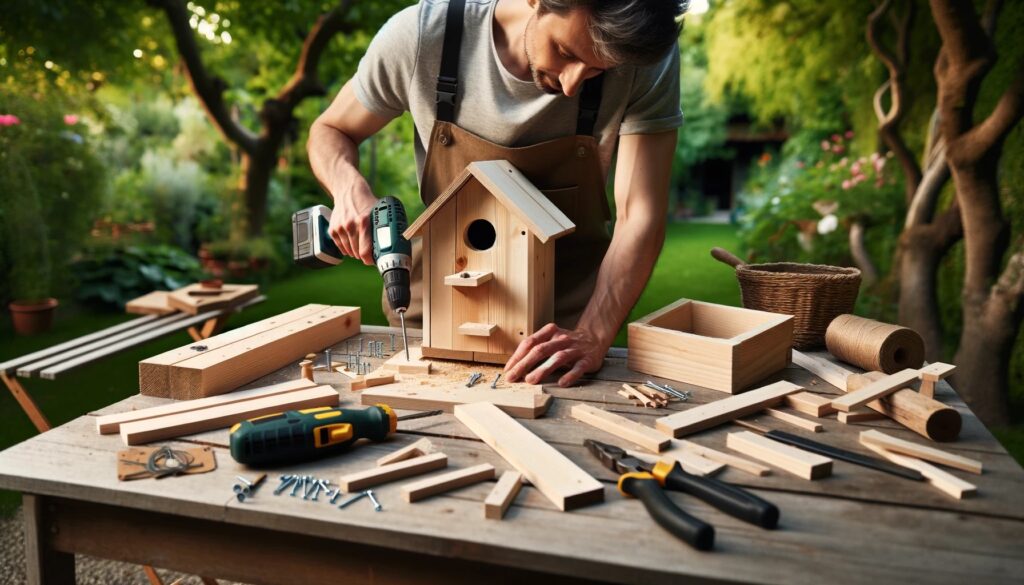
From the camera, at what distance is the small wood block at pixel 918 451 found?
138cm

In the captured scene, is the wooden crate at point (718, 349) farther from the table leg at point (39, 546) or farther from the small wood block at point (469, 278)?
the table leg at point (39, 546)

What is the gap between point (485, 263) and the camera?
2.10 m

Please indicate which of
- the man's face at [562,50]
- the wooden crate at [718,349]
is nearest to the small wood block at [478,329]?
the wooden crate at [718,349]

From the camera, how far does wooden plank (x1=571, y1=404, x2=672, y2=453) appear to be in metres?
1.50

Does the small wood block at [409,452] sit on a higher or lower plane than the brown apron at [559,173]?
lower

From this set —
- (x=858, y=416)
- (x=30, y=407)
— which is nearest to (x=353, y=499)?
(x=858, y=416)

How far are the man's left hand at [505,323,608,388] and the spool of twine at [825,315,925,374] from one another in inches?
27.0

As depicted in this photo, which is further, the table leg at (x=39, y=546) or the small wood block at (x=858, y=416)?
the small wood block at (x=858, y=416)

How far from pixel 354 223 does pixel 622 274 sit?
2.58ft

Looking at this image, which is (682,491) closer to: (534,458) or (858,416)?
(534,458)

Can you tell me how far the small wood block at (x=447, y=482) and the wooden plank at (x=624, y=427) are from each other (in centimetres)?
33

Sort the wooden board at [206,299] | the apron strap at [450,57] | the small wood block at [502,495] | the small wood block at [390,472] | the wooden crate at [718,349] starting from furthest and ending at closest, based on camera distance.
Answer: the wooden board at [206,299], the apron strap at [450,57], the wooden crate at [718,349], the small wood block at [390,472], the small wood block at [502,495]

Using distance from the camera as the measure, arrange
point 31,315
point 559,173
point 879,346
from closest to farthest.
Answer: point 879,346 → point 559,173 → point 31,315

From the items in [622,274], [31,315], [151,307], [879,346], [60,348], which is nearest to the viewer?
[879,346]
